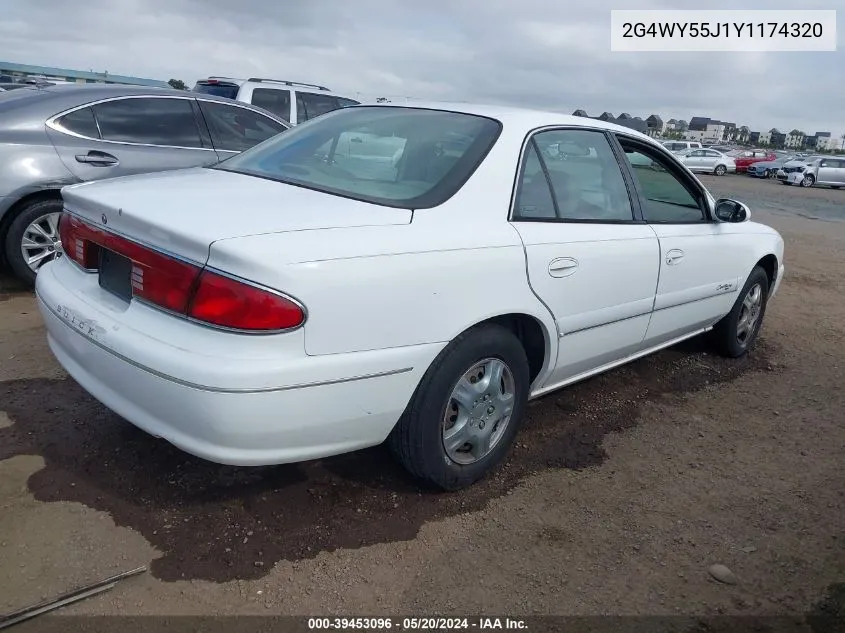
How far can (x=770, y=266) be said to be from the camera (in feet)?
16.8

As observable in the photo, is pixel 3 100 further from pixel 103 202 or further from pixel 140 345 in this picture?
pixel 140 345

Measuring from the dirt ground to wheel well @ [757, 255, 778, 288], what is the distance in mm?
1364

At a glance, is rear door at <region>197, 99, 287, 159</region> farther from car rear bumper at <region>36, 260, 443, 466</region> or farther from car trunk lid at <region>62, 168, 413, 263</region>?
car rear bumper at <region>36, 260, 443, 466</region>

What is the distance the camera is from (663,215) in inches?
153

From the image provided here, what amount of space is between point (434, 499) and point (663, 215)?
6.82 ft

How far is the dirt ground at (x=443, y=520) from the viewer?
2371 mm

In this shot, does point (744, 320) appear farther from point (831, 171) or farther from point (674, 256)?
point (831, 171)

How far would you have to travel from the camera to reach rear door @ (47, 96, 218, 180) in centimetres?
536

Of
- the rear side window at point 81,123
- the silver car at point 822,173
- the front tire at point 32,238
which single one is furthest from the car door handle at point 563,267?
the silver car at point 822,173

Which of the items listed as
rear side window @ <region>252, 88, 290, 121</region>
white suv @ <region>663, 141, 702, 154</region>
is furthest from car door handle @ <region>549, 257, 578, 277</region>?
white suv @ <region>663, 141, 702, 154</region>

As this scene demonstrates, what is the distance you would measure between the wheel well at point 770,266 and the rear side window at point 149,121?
15.1ft

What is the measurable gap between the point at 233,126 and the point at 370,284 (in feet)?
15.1

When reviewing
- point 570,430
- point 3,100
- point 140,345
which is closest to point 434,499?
point 570,430

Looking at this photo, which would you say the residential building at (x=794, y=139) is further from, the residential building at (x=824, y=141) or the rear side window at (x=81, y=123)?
the rear side window at (x=81, y=123)
